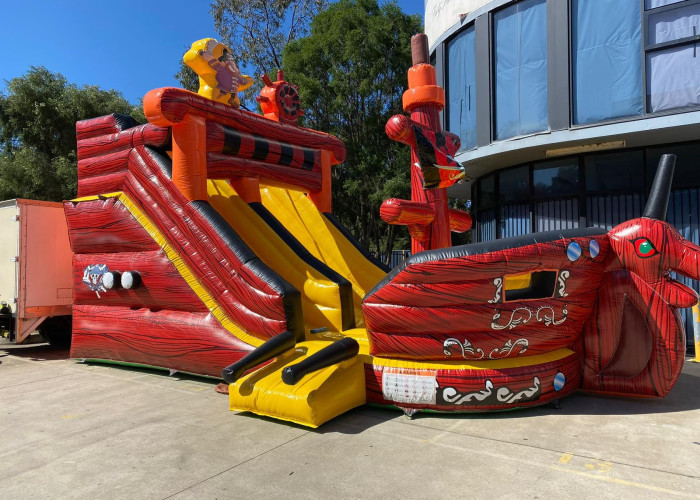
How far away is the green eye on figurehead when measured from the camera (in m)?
4.47

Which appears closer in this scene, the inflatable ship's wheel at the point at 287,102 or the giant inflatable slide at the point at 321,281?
the giant inflatable slide at the point at 321,281

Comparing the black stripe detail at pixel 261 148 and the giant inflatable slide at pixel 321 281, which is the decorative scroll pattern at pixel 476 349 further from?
the black stripe detail at pixel 261 148

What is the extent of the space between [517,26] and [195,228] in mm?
6514

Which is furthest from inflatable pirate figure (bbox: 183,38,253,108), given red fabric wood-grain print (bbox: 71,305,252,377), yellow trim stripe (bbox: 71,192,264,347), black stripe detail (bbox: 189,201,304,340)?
red fabric wood-grain print (bbox: 71,305,252,377)

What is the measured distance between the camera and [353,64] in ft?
53.3

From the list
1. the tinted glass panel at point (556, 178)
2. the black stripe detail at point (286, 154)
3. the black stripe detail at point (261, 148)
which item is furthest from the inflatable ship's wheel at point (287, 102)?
the tinted glass panel at point (556, 178)

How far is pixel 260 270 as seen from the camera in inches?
217

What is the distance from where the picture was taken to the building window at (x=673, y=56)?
7.35 meters

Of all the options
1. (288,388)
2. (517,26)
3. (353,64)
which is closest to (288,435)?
(288,388)

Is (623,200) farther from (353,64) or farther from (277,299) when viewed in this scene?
(353,64)

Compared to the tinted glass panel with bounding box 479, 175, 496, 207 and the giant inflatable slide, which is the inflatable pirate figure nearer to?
the giant inflatable slide

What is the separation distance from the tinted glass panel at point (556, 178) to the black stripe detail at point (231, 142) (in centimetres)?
548

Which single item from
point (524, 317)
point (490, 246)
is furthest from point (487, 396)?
point (490, 246)

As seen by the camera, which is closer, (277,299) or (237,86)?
(277,299)
